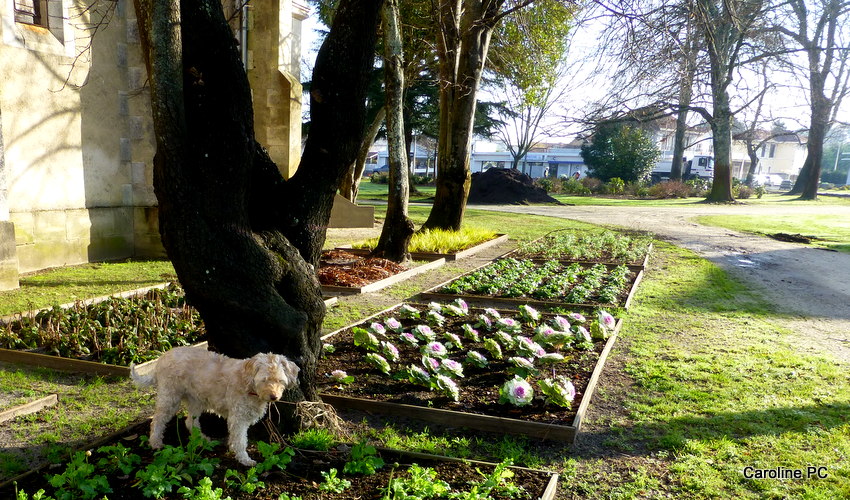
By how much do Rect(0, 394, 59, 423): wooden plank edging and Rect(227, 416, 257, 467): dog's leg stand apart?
6.26ft

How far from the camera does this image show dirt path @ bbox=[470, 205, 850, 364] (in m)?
7.39

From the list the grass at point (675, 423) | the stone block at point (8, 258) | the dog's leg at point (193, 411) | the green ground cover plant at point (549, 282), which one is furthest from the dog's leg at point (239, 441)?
the stone block at point (8, 258)

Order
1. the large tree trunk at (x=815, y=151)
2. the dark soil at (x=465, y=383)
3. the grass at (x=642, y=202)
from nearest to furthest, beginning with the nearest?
the dark soil at (x=465, y=383), the grass at (x=642, y=202), the large tree trunk at (x=815, y=151)

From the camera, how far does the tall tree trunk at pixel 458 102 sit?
13.9 metres

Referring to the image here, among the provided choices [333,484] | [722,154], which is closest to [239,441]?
[333,484]

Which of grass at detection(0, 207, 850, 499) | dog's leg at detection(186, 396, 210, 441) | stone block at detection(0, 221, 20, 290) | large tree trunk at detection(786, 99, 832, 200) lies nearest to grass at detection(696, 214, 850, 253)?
grass at detection(0, 207, 850, 499)

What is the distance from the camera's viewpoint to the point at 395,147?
10539mm

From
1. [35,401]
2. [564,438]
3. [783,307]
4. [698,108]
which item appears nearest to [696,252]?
[783,307]

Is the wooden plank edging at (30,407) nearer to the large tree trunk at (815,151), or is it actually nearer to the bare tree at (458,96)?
the bare tree at (458,96)

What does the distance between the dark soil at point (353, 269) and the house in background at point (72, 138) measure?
347 centimetres

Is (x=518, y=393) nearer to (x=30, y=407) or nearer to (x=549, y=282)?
(x=30, y=407)

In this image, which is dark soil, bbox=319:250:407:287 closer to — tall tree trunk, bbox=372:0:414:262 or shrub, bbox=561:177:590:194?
tall tree trunk, bbox=372:0:414:262

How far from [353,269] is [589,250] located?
211 inches

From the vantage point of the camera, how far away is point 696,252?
14.3 m
